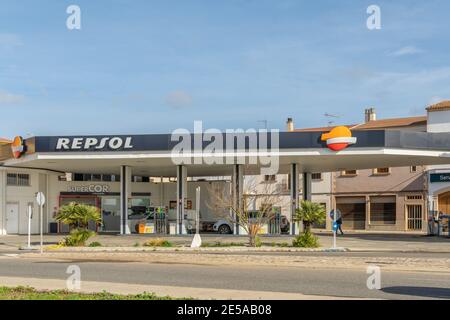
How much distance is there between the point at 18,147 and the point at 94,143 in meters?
4.87

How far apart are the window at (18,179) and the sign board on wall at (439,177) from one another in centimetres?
2896

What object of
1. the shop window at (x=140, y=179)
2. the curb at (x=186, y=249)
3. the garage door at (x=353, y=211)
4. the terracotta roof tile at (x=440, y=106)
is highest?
the terracotta roof tile at (x=440, y=106)

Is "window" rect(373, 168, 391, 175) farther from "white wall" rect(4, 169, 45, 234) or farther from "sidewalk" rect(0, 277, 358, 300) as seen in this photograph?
"sidewalk" rect(0, 277, 358, 300)

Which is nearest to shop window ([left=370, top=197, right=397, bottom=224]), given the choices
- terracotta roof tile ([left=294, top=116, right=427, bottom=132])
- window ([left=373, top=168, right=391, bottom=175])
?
window ([left=373, top=168, right=391, bottom=175])

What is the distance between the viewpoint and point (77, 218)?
96.9 ft

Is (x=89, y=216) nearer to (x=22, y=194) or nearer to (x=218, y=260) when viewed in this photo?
(x=218, y=260)

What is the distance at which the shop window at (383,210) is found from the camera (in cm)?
5372

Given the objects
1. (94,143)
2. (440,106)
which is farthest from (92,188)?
(440,106)

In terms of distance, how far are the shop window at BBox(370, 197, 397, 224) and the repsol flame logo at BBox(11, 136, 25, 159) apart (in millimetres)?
29559

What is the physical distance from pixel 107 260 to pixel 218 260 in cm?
378

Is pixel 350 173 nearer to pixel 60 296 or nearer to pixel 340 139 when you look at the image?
pixel 340 139

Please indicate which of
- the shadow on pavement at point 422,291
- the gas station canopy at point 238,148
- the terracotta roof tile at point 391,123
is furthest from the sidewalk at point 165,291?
the terracotta roof tile at point 391,123

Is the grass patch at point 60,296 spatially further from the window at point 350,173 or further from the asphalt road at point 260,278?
the window at point 350,173
